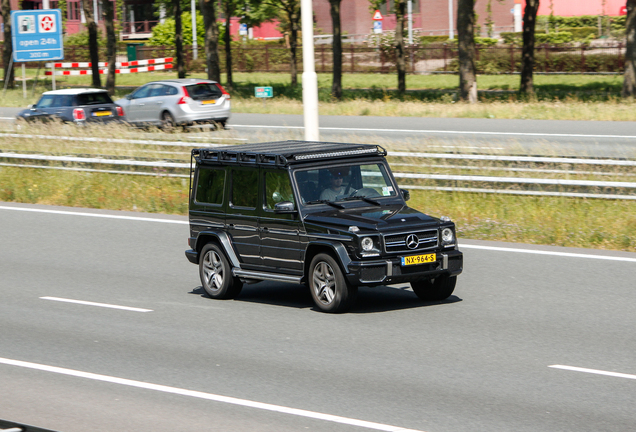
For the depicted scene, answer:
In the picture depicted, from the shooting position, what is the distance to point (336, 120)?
33812mm

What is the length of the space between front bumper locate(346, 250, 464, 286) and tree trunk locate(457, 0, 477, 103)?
87.8 feet

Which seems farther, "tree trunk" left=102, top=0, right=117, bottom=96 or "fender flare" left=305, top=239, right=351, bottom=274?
"tree trunk" left=102, top=0, right=117, bottom=96

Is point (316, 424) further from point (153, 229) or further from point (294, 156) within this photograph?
point (153, 229)

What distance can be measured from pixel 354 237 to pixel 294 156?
1.30 metres

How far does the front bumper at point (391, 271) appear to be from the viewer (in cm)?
924

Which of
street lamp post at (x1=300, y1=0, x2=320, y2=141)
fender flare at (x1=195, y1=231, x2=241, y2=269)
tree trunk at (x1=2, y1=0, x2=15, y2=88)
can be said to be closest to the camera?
fender flare at (x1=195, y1=231, x2=241, y2=269)

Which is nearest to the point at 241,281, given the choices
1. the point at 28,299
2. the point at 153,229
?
the point at 28,299

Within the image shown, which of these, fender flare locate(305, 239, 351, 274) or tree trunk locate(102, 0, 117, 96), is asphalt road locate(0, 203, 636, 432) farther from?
Answer: tree trunk locate(102, 0, 117, 96)

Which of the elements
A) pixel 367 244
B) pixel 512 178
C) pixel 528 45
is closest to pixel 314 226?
pixel 367 244

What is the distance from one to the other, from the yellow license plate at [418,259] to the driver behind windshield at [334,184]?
1197 millimetres

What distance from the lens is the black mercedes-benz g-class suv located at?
30.8 ft

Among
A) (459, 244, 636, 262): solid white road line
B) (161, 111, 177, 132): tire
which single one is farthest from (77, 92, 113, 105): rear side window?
(459, 244, 636, 262): solid white road line

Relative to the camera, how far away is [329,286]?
9.66 m

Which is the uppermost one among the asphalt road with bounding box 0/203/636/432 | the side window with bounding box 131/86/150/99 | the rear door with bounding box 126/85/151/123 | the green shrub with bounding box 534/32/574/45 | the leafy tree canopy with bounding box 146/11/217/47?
the leafy tree canopy with bounding box 146/11/217/47
